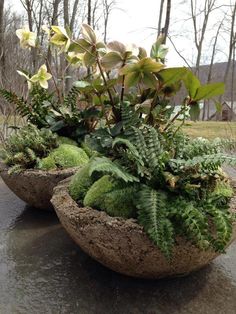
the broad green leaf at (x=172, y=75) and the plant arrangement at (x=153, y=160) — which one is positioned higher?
the broad green leaf at (x=172, y=75)

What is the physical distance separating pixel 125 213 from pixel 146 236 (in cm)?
22

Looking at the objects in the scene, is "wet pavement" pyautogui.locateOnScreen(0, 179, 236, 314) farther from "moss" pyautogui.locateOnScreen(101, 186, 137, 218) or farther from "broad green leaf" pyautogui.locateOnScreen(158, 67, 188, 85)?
"broad green leaf" pyautogui.locateOnScreen(158, 67, 188, 85)

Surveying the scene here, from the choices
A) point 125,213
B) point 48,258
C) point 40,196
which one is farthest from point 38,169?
point 125,213

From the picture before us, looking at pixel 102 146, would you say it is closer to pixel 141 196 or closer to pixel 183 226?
pixel 141 196

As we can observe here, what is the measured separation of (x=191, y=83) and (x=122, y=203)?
0.68 meters

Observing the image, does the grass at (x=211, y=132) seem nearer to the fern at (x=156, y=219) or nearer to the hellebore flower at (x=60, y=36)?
the hellebore flower at (x=60, y=36)

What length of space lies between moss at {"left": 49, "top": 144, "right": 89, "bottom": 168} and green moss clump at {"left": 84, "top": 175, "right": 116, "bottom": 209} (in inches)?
28.9

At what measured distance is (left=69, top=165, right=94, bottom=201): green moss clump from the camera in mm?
1789

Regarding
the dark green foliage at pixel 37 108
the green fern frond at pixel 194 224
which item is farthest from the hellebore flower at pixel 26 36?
the green fern frond at pixel 194 224

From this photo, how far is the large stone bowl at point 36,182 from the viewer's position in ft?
7.21

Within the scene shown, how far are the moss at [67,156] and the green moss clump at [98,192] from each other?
28.9 inches

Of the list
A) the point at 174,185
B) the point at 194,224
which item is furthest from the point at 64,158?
the point at 194,224

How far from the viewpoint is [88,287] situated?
150 cm

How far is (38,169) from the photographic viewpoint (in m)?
2.29
